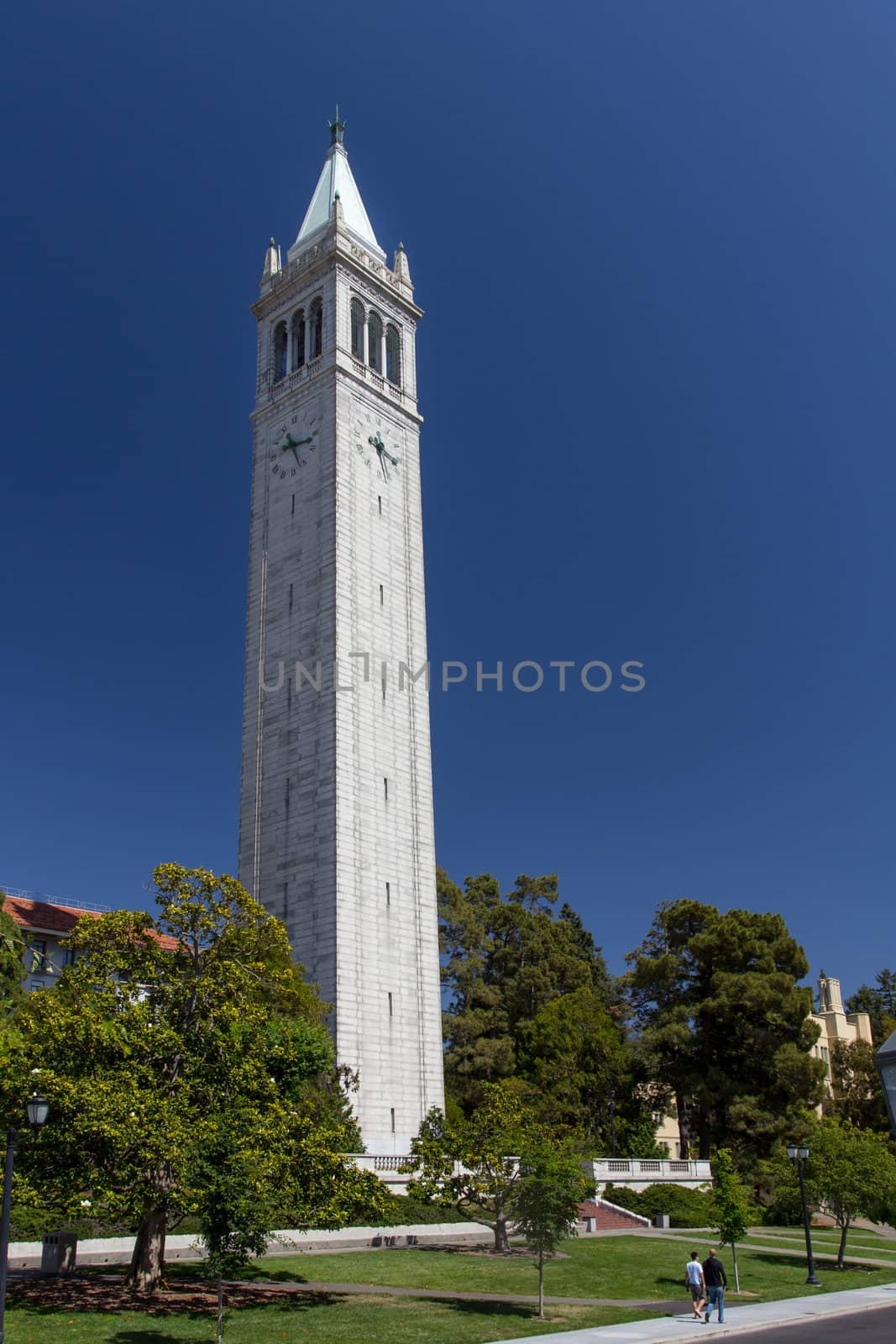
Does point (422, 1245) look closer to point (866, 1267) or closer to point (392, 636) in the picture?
point (866, 1267)

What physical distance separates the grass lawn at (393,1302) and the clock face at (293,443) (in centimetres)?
3785

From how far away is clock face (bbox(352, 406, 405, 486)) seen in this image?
56.1m

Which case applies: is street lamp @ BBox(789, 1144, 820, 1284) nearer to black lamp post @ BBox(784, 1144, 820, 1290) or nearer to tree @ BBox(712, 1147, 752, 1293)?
black lamp post @ BBox(784, 1144, 820, 1290)

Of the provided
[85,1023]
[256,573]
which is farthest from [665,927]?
[85,1023]

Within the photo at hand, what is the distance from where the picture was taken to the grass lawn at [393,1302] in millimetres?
19297

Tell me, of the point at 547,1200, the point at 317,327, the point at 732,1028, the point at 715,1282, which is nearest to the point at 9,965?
the point at 547,1200

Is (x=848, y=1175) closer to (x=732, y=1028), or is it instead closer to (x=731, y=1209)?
(x=731, y=1209)

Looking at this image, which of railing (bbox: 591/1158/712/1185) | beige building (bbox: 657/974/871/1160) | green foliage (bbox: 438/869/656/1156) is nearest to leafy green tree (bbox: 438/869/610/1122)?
green foliage (bbox: 438/869/656/1156)

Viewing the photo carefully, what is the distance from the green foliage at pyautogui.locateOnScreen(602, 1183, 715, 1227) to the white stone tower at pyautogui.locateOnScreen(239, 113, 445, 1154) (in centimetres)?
831

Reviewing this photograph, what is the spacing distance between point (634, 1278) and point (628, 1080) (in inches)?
1182

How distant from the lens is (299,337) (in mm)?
61594

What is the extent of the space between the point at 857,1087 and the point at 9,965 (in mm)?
57666

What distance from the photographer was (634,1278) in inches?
1120

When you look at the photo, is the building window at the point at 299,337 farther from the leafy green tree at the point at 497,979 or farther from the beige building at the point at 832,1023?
the beige building at the point at 832,1023
